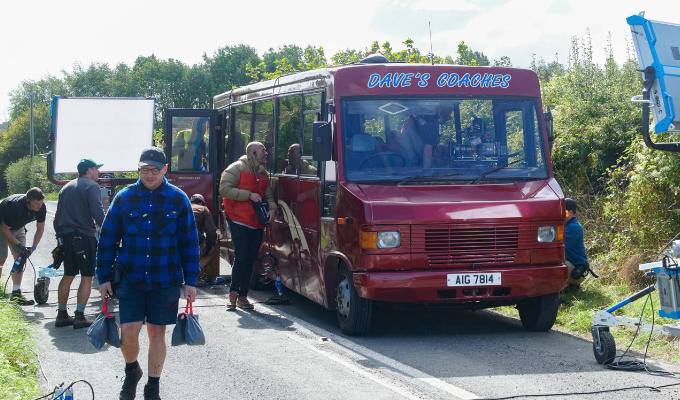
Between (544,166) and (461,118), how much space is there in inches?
40.0

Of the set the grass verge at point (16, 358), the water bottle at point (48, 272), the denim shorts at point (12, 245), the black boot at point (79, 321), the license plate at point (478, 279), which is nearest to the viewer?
the grass verge at point (16, 358)

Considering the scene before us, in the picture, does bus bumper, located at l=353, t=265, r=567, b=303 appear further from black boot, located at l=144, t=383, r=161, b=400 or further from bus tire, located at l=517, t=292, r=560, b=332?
black boot, located at l=144, t=383, r=161, b=400

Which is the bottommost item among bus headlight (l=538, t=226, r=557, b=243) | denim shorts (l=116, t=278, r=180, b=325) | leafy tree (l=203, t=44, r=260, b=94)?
denim shorts (l=116, t=278, r=180, b=325)

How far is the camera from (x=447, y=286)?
28.6 feet

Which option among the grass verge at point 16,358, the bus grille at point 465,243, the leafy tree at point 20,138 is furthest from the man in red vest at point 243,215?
the leafy tree at point 20,138

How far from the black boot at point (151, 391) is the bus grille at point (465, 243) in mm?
3180

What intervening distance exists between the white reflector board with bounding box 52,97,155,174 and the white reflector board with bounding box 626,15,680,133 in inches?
418

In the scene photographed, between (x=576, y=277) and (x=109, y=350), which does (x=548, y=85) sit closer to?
(x=576, y=277)

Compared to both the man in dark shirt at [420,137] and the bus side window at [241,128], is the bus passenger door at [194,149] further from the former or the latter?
the man in dark shirt at [420,137]

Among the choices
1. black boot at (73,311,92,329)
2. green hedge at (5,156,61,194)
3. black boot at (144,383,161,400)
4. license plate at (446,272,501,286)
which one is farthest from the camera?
green hedge at (5,156,61,194)

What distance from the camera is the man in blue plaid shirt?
634cm

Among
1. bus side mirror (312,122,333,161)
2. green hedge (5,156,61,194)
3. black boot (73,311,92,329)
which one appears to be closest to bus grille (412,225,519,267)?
bus side mirror (312,122,333,161)

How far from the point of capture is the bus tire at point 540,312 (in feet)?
30.8

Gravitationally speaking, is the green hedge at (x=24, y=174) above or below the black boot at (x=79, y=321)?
above
